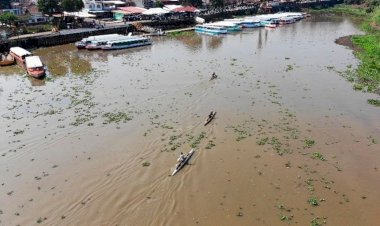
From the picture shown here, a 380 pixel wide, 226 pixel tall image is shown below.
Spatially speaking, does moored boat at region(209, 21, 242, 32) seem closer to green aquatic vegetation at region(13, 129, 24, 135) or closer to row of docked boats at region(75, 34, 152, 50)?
row of docked boats at region(75, 34, 152, 50)

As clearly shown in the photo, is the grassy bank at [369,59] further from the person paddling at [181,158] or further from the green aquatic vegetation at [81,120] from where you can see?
the green aquatic vegetation at [81,120]

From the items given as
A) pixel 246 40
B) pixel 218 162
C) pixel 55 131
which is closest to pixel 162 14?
pixel 246 40

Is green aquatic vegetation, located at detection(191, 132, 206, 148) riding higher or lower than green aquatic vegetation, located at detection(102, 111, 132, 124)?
lower

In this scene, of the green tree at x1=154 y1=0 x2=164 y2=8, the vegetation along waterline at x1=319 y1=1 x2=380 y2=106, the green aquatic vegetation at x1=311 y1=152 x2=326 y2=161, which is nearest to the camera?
the green aquatic vegetation at x1=311 y1=152 x2=326 y2=161

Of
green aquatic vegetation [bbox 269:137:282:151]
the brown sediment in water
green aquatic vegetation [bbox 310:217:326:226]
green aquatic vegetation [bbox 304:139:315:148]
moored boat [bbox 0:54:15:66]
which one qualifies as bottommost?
green aquatic vegetation [bbox 310:217:326:226]

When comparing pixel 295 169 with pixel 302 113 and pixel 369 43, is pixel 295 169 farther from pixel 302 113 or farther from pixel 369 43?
pixel 369 43

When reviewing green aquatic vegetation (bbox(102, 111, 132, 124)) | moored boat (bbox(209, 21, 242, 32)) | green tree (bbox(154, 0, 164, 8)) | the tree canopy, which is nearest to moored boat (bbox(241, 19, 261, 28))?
moored boat (bbox(209, 21, 242, 32))

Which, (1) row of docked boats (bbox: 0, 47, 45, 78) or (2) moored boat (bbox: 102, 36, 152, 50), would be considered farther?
(2) moored boat (bbox: 102, 36, 152, 50)

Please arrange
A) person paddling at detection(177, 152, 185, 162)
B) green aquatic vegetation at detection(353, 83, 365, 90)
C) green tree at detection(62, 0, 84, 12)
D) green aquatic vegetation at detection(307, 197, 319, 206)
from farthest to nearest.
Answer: green tree at detection(62, 0, 84, 12), green aquatic vegetation at detection(353, 83, 365, 90), person paddling at detection(177, 152, 185, 162), green aquatic vegetation at detection(307, 197, 319, 206)
